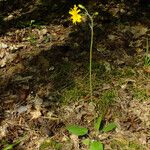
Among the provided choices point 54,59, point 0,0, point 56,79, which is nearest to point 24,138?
point 56,79

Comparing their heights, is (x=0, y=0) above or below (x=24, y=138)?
above

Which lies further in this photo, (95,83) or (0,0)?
(0,0)

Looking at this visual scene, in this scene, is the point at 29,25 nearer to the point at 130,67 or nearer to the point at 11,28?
the point at 11,28

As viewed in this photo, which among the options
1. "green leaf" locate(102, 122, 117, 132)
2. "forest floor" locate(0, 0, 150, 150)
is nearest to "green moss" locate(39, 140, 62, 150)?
"forest floor" locate(0, 0, 150, 150)

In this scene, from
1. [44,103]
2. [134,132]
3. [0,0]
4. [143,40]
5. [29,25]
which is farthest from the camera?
[0,0]

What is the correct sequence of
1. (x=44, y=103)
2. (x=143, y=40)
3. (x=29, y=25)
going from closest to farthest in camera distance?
(x=44, y=103) → (x=143, y=40) → (x=29, y=25)

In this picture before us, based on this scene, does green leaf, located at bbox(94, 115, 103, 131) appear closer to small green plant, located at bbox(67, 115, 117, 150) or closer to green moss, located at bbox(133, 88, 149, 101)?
small green plant, located at bbox(67, 115, 117, 150)

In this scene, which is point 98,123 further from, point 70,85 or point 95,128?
point 70,85

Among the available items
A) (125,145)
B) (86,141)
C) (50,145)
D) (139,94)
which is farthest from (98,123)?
(139,94)
